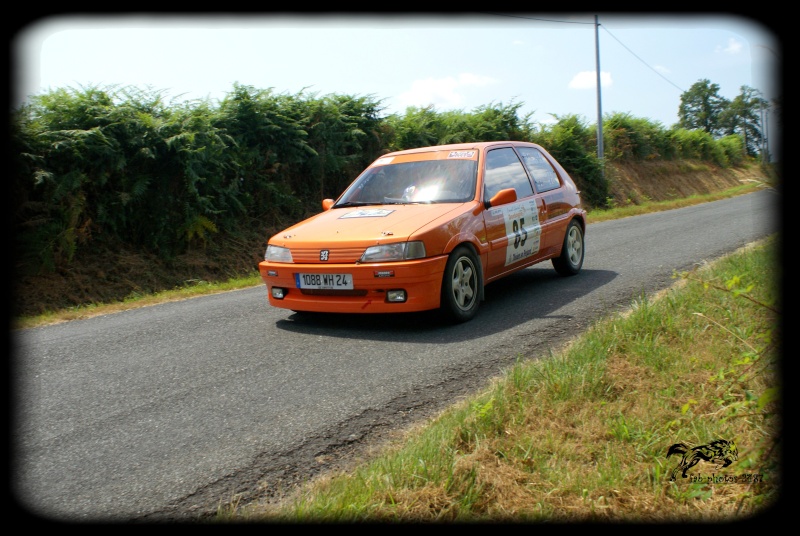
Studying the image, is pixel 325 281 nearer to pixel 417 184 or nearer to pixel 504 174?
pixel 417 184

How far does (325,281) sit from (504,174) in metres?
2.60

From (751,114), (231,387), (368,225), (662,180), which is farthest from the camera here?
(662,180)

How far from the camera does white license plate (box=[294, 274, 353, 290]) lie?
6.05 m

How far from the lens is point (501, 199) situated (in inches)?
269

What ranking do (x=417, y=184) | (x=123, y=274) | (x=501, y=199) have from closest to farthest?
(x=501, y=199)
(x=417, y=184)
(x=123, y=274)

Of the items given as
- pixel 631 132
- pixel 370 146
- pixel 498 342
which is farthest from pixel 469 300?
pixel 631 132

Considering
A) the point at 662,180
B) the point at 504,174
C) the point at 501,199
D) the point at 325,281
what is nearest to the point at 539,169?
the point at 504,174

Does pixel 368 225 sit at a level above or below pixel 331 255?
above

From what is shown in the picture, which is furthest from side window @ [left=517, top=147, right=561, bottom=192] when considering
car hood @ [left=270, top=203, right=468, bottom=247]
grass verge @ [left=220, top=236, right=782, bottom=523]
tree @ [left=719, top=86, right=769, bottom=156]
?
tree @ [left=719, top=86, right=769, bottom=156]

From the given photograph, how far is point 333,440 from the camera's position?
3758mm

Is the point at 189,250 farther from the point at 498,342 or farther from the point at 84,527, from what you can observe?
the point at 84,527

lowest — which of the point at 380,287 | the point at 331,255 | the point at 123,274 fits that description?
the point at 123,274

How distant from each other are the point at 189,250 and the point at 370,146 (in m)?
5.84

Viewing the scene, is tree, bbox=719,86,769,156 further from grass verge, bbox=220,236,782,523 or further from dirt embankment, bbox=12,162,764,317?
dirt embankment, bbox=12,162,764,317
